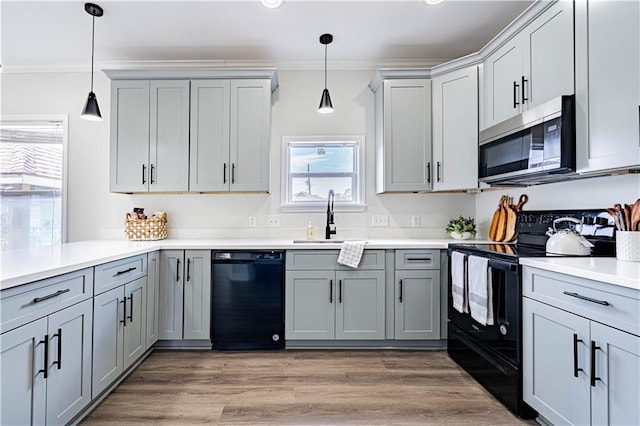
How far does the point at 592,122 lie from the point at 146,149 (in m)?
3.27

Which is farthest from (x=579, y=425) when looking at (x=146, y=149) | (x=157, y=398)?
(x=146, y=149)

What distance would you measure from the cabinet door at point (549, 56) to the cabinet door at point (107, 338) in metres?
2.92

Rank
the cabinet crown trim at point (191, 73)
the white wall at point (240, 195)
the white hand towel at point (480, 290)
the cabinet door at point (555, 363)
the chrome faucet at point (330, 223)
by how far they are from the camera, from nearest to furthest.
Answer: the cabinet door at point (555, 363) < the white hand towel at point (480, 290) < the cabinet crown trim at point (191, 73) < the chrome faucet at point (330, 223) < the white wall at point (240, 195)

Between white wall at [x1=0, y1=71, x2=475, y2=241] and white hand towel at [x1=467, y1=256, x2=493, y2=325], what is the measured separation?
1.15 meters

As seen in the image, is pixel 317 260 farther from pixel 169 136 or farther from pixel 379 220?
pixel 169 136

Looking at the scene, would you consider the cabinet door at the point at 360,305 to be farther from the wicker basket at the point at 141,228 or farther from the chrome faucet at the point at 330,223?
the wicker basket at the point at 141,228

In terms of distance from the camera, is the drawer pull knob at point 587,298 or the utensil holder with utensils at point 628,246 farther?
the utensil holder with utensils at point 628,246

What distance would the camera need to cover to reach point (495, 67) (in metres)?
2.60

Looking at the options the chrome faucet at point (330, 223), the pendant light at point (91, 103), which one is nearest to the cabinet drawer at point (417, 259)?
the chrome faucet at point (330, 223)

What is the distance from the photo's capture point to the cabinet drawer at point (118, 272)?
192 cm

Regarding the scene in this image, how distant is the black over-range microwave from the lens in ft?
6.07

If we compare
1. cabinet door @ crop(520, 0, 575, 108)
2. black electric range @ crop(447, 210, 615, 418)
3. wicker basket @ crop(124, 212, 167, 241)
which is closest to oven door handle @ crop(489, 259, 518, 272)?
black electric range @ crop(447, 210, 615, 418)

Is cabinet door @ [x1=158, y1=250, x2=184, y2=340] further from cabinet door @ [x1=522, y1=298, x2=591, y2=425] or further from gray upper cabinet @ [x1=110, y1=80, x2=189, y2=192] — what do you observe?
cabinet door @ [x1=522, y1=298, x2=591, y2=425]

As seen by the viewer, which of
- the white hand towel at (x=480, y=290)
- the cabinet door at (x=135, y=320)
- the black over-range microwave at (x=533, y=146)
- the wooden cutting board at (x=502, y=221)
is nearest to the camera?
the black over-range microwave at (x=533, y=146)
